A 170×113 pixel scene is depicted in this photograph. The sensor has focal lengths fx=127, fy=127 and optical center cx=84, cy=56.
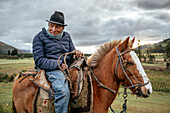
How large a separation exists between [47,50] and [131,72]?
2.13 meters

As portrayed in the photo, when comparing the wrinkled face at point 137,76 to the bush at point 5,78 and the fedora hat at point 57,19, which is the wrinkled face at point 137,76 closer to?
the fedora hat at point 57,19

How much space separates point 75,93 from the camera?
2.81 m

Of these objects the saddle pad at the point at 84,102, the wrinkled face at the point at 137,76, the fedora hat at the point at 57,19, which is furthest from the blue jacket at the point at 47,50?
the wrinkled face at the point at 137,76

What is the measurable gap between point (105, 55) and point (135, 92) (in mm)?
1081

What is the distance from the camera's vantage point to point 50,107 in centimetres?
290

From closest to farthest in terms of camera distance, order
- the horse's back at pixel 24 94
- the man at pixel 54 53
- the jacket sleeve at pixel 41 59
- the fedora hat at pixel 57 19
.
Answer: the man at pixel 54 53 < the jacket sleeve at pixel 41 59 < the horse's back at pixel 24 94 < the fedora hat at pixel 57 19

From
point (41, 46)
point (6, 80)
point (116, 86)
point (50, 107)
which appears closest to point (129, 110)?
point (116, 86)

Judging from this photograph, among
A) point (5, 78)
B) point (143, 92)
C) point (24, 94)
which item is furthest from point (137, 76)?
point (5, 78)

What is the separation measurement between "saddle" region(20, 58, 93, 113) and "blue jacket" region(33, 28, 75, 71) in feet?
1.25

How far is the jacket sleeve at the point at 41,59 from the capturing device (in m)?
3.09

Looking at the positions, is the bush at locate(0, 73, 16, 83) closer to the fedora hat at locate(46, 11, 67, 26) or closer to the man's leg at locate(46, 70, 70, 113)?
the fedora hat at locate(46, 11, 67, 26)

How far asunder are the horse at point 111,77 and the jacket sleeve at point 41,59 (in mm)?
586

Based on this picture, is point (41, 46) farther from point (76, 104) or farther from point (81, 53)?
point (76, 104)

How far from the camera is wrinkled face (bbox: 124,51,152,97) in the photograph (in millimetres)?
2621
